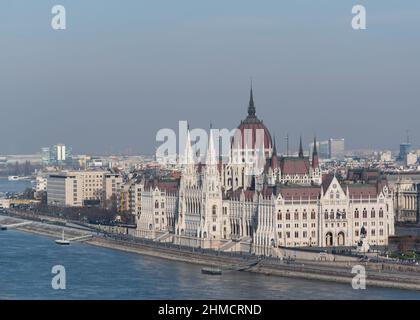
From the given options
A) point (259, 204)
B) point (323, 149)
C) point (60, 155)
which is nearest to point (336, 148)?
point (323, 149)

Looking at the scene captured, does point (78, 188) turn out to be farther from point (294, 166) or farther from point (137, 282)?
point (137, 282)

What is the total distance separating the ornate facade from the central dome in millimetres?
47

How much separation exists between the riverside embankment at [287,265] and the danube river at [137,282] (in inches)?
24.8

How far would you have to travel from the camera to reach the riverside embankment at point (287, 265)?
5278cm

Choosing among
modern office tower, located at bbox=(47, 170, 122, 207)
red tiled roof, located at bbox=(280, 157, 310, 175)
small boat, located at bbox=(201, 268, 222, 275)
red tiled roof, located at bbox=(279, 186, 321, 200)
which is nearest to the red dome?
red tiled roof, located at bbox=(280, 157, 310, 175)

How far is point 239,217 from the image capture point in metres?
66.4

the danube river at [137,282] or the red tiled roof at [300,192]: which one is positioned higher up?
the red tiled roof at [300,192]

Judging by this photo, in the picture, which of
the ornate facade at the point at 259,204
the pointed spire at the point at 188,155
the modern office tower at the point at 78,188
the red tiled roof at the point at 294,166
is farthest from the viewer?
the modern office tower at the point at 78,188

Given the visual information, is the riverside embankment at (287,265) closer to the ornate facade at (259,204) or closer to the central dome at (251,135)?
the ornate facade at (259,204)

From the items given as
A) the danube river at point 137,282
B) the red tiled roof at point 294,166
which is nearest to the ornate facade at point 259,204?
the red tiled roof at point 294,166

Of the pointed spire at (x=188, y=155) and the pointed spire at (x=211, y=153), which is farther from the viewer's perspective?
the pointed spire at (x=188, y=155)

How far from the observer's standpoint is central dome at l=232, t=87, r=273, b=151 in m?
70.8
